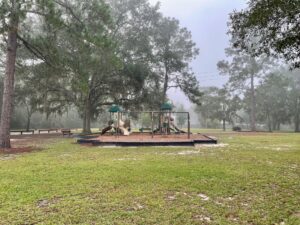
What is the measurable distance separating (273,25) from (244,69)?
28454mm

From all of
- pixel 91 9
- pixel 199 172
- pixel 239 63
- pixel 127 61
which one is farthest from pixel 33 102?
pixel 239 63

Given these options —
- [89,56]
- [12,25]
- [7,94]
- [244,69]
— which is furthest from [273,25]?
[244,69]

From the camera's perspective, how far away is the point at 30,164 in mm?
7129

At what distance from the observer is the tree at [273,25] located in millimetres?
5027

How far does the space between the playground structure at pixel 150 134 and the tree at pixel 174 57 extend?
5.18 m

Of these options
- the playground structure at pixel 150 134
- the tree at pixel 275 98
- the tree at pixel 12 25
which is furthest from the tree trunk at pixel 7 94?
the tree at pixel 275 98

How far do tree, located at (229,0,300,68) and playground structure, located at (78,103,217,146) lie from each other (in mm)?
6649

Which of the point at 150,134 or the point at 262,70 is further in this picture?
the point at 262,70

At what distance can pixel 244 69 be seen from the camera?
32469 millimetres

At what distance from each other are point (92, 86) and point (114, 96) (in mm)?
1893

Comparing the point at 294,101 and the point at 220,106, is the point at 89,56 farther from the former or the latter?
the point at 220,106

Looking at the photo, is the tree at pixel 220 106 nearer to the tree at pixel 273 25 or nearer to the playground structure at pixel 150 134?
the playground structure at pixel 150 134

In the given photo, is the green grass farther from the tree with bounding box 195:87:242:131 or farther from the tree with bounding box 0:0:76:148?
the tree with bounding box 195:87:242:131

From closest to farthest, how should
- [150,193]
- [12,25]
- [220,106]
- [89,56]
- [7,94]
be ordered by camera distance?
[150,193]
[12,25]
[7,94]
[89,56]
[220,106]
